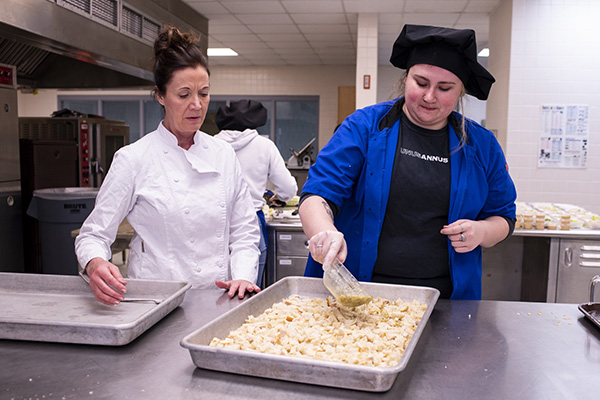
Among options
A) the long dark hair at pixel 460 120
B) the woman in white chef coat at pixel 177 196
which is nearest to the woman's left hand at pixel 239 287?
the woman in white chef coat at pixel 177 196

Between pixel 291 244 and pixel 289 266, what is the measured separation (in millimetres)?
182

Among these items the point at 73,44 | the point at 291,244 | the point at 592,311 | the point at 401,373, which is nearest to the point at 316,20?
the point at 73,44

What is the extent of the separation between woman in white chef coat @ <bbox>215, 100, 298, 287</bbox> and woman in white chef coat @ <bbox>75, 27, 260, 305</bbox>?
67.6 inches

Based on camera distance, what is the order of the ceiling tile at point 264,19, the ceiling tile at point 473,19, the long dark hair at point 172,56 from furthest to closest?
1. the ceiling tile at point 264,19
2. the ceiling tile at point 473,19
3. the long dark hair at point 172,56

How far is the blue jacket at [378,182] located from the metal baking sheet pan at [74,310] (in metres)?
0.58

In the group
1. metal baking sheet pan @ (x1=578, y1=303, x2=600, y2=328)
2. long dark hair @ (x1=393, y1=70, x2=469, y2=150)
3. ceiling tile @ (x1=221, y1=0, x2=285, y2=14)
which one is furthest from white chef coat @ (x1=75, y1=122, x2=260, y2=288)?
ceiling tile @ (x1=221, y1=0, x2=285, y2=14)

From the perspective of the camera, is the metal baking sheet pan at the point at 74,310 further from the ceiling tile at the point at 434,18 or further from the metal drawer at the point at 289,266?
the ceiling tile at the point at 434,18

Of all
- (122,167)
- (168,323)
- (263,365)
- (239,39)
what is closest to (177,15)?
(239,39)

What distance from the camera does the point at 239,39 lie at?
8.02 m

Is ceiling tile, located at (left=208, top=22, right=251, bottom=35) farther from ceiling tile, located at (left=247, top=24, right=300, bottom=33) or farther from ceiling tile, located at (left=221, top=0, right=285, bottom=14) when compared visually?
ceiling tile, located at (left=221, top=0, right=285, bottom=14)

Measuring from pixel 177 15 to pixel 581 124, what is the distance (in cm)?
450

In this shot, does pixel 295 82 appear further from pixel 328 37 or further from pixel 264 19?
pixel 264 19

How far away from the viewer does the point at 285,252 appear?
408 cm

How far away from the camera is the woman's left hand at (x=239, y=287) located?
159cm
